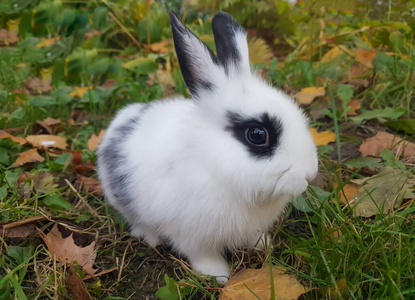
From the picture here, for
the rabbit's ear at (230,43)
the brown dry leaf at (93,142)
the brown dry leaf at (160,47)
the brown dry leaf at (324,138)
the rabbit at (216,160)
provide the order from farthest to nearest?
the brown dry leaf at (160,47), the brown dry leaf at (93,142), the brown dry leaf at (324,138), the rabbit's ear at (230,43), the rabbit at (216,160)

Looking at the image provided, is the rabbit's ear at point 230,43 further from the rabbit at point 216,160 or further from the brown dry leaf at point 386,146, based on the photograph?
the brown dry leaf at point 386,146

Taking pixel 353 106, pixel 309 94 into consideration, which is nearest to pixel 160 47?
pixel 309 94

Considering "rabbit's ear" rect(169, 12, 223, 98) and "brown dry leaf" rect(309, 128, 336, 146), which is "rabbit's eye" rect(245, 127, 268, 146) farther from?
"brown dry leaf" rect(309, 128, 336, 146)

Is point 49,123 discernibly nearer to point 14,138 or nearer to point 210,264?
point 14,138

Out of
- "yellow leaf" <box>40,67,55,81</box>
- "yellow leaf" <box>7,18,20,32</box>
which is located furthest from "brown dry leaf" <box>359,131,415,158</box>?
"yellow leaf" <box>7,18,20,32</box>

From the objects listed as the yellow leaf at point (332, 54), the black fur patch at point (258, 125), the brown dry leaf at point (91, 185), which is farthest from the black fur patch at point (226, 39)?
the yellow leaf at point (332, 54)

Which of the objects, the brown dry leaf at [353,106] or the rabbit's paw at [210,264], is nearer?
the rabbit's paw at [210,264]

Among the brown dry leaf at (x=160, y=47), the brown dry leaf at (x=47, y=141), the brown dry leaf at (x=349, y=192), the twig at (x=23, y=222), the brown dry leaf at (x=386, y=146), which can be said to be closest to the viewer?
the twig at (x=23, y=222)
